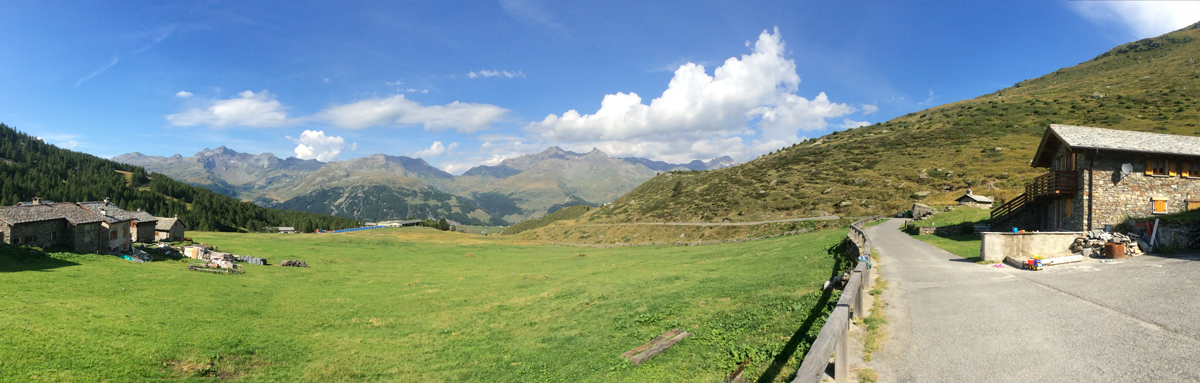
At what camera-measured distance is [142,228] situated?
5641 centimetres

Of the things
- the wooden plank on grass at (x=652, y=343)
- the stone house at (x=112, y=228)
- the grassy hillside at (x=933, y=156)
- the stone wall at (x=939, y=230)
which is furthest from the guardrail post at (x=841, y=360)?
the grassy hillside at (x=933, y=156)

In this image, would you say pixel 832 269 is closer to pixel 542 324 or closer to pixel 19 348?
pixel 542 324

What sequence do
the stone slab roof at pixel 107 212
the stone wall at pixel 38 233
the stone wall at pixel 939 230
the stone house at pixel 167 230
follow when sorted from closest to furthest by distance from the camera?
1. the stone wall at pixel 38 233
2. the stone wall at pixel 939 230
3. the stone slab roof at pixel 107 212
4. the stone house at pixel 167 230

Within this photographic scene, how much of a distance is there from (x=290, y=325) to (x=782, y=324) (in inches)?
901

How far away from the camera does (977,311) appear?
11.4 metres

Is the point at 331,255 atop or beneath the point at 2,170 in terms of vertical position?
beneath

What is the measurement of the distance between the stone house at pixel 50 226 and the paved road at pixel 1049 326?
53.6m

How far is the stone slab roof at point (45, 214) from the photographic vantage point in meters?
32.4

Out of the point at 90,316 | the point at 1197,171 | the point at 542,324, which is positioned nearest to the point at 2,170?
the point at 90,316

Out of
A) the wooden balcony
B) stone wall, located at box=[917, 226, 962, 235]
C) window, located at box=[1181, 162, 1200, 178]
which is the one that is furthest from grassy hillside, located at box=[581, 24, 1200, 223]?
window, located at box=[1181, 162, 1200, 178]

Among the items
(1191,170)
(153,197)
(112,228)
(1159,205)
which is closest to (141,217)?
(112,228)

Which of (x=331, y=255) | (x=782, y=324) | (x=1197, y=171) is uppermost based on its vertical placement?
(x=1197, y=171)

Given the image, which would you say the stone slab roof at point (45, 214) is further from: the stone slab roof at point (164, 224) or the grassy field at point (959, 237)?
the grassy field at point (959, 237)

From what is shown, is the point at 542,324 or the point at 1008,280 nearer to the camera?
the point at 1008,280
